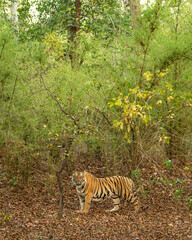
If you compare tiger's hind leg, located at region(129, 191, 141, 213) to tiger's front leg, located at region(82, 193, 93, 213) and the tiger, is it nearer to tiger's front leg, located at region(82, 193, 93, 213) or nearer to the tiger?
the tiger

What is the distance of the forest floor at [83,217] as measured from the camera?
4.98 m

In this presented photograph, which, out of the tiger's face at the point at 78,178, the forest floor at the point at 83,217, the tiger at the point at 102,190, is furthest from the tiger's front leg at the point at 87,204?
the tiger's face at the point at 78,178

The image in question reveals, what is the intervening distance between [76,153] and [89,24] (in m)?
6.65

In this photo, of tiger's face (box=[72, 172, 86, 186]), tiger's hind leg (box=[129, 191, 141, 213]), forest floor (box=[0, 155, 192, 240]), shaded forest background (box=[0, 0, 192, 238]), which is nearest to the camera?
forest floor (box=[0, 155, 192, 240])

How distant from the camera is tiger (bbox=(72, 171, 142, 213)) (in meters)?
6.10

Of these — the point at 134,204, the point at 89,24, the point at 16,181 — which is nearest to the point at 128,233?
the point at 134,204

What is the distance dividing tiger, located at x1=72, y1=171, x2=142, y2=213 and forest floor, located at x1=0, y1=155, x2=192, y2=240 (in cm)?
21

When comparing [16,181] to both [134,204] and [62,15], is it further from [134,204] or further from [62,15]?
[62,15]

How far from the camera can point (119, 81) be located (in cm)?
732

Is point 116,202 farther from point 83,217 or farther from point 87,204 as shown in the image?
point 83,217

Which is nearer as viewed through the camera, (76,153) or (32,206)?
(32,206)

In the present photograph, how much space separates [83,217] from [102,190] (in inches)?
27.4

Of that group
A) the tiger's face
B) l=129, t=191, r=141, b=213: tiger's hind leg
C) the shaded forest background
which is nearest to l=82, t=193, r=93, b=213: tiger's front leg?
the tiger's face

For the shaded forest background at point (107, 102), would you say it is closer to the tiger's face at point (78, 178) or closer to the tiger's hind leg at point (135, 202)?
the tiger's hind leg at point (135, 202)
